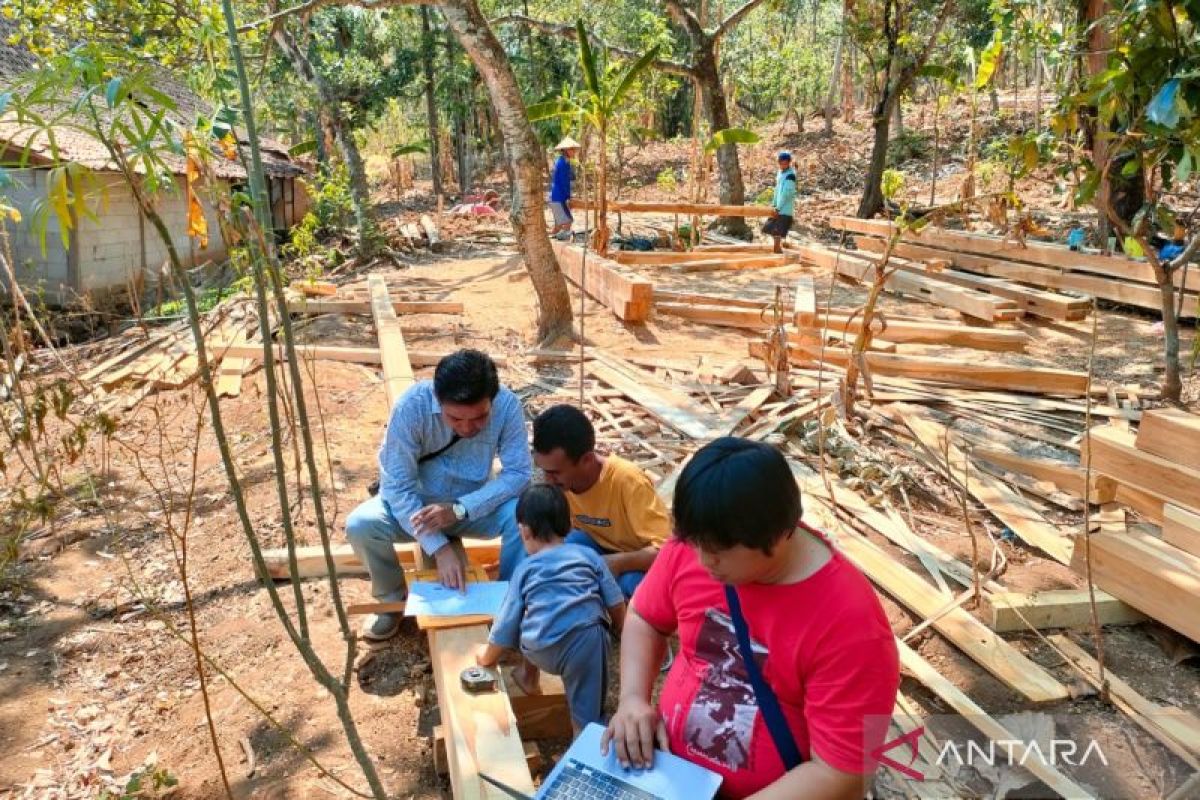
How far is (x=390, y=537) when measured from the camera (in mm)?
3656

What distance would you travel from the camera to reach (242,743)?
321cm

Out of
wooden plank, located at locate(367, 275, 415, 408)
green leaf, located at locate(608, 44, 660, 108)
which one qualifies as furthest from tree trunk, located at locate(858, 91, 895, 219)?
wooden plank, located at locate(367, 275, 415, 408)

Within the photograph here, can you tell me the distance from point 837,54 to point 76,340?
79.5ft

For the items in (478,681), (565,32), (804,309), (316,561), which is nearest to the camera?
(478,681)

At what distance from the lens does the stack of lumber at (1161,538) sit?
3258mm

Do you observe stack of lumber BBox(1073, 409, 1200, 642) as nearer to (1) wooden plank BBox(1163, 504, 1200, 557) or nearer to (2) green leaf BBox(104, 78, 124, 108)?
(1) wooden plank BBox(1163, 504, 1200, 557)

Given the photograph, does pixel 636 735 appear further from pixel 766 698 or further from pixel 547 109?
pixel 547 109

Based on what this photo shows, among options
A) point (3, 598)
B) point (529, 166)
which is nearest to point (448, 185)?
point (529, 166)

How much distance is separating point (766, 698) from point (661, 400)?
4351 millimetres

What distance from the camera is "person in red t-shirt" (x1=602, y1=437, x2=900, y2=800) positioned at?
1646 mm

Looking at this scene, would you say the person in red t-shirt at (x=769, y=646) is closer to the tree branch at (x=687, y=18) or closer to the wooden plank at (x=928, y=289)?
the wooden plank at (x=928, y=289)

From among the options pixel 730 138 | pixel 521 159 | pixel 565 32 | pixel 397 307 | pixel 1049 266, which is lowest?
pixel 397 307

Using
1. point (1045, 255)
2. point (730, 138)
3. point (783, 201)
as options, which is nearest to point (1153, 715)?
point (1045, 255)

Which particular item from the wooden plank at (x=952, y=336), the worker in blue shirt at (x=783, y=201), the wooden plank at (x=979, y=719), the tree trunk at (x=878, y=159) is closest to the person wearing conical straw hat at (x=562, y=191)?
the worker in blue shirt at (x=783, y=201)
